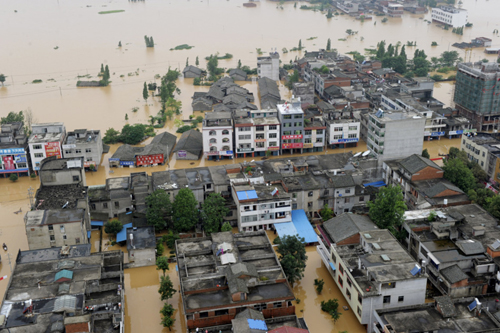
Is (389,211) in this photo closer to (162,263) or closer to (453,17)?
(162,263)

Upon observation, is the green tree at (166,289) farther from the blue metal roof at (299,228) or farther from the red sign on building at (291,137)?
the red sign on building at (291,137)

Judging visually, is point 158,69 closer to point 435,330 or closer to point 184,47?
point 184,47

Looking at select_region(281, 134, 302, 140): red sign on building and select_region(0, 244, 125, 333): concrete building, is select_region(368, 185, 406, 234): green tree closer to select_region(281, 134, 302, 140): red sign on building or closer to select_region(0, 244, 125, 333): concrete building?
select_region(281, 134, 302, 140): red sign on building

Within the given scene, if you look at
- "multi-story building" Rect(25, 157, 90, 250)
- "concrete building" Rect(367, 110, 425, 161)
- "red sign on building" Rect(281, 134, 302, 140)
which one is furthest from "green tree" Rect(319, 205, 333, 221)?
"multi-story building" Rect(25, 157, 90, 250)

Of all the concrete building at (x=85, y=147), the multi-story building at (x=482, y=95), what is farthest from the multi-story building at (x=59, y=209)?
the multi-story building at (x=482, y=95)

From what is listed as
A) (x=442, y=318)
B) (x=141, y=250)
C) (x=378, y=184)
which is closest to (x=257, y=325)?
(x=442, y=318)

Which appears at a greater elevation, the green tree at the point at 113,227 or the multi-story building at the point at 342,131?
the multi-story building at the point at 342,131
